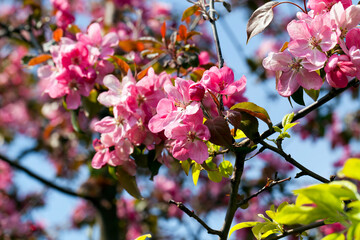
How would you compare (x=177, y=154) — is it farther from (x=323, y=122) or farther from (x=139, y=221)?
(x=323, y=122)

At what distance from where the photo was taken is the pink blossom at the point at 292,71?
0.96 metres

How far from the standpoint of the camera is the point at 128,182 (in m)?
1.27

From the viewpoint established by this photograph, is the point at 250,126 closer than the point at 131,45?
Yes

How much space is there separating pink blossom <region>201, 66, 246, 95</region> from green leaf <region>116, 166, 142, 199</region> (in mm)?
466

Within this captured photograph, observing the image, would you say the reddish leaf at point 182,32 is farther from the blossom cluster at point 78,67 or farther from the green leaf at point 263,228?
the green leaf at point 263,228

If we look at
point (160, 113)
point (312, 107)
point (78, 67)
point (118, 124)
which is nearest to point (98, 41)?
point (78, 67)

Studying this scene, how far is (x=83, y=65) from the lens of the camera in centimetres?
139

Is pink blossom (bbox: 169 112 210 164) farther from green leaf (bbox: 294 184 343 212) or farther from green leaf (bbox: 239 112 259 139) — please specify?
green leaf (bbox: 294 184 343 212)

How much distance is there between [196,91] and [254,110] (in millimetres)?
150

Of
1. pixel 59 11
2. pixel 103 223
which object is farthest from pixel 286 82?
pixel 103 223

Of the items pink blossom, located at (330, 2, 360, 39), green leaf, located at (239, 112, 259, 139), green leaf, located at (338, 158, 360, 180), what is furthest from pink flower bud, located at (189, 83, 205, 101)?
green leaf, located at (338, 158, 360, 180)

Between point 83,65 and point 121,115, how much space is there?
0.32 m

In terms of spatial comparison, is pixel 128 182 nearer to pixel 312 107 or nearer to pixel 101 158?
pixel 101 158

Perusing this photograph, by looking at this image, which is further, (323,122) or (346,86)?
(323,122)
